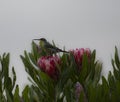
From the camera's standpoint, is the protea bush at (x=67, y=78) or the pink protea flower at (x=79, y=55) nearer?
the protea bush at (x=67, y=78)

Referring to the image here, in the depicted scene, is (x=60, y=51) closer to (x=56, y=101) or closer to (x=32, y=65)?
(x=32, y=65)

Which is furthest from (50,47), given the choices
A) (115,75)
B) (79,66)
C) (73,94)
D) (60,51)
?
(73,94)

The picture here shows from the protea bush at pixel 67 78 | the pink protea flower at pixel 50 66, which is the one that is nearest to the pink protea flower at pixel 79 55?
the protea bush at pixel 67 78

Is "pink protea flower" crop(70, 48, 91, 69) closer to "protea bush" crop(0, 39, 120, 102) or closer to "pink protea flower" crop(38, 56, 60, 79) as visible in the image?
"protea bush" crop(0, 39, 120, 102)

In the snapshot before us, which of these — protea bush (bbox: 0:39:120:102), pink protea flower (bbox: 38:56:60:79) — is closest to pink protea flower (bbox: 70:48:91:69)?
protea bush (bbox: 0:39:120:102)

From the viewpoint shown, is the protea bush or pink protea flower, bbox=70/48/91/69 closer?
the protea bush

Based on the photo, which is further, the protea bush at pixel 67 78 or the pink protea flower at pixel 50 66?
the pink protea flower at pixel 50 66

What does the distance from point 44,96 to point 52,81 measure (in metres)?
0.11

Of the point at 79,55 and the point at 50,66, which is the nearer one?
the point at 50,66

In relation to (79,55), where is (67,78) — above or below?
below

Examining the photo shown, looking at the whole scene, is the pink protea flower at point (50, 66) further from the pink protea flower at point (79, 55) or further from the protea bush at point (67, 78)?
the pink protea flower at point (79, 55)

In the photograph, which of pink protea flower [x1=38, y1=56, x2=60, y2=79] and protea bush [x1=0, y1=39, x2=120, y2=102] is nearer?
protea bush [x1=0, y1=39, x2=120, y2=102]

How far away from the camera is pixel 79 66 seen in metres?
1.80

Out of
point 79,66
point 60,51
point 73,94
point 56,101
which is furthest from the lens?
point 60,51
